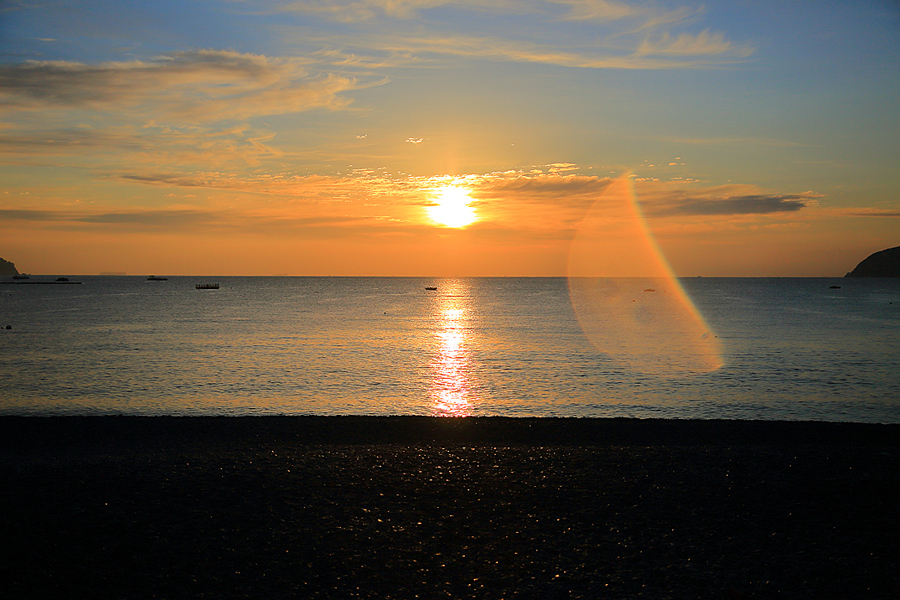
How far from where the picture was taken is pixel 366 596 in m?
8.14

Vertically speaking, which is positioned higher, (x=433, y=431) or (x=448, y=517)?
(x=448, y=517)

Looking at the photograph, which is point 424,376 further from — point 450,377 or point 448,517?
point 448,517

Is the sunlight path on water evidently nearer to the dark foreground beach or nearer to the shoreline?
the shoreline

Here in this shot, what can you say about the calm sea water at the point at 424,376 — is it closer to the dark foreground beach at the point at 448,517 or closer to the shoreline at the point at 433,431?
the shoreline at the point at 433,431

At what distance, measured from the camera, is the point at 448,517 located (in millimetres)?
10891

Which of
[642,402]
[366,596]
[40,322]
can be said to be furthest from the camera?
[40,322]

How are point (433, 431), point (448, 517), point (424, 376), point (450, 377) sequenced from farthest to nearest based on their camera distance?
point (424, 376) → point (450, 377) → point (433, 431) → point (448, 517)

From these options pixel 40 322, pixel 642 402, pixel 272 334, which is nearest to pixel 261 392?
pixel 642 402

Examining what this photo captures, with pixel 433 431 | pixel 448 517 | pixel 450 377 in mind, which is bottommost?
pixel 450 377

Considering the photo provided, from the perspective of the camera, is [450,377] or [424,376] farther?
[424,376]

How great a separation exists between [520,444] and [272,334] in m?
48.8

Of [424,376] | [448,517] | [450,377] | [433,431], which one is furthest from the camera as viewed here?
[424,376]

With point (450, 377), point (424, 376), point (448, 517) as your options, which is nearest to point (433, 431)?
point (448, 517)

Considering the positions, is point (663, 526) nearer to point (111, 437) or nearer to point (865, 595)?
point (865, 595)
